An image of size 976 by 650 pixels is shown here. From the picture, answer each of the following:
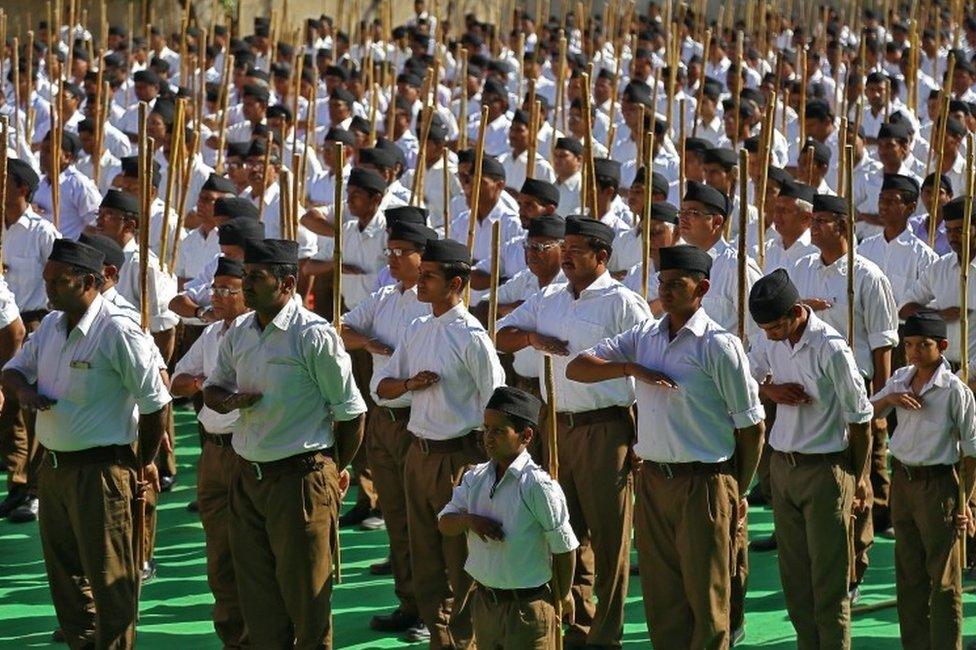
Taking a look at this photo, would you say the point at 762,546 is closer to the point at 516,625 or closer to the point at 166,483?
the point at 516,625

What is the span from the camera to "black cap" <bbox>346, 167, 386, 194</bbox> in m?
10.4

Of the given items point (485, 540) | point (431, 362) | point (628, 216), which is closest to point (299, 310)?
point (431, 362)

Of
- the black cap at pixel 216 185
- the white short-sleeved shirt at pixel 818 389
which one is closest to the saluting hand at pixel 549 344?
the white short-sleeved shirt at pixel 818 389

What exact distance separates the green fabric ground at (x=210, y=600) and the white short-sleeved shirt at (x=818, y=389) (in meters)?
0.98

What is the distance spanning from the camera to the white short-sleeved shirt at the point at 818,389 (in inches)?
279

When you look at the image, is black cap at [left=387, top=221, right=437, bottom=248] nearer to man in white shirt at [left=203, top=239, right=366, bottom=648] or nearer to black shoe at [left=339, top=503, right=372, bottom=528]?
man in white shirt at [left=203, top=239, right=366, bottom=648]

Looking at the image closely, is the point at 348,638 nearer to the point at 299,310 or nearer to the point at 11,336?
the point at 299,310

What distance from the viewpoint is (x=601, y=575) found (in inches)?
301

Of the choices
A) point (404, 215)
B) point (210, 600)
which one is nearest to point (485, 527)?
point (404, 215)

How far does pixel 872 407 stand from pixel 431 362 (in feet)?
5.38

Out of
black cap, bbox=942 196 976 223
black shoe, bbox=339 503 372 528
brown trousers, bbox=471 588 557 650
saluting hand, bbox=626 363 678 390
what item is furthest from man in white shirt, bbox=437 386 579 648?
black shoe, bbox=339 503 372 528

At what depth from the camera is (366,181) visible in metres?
10.4

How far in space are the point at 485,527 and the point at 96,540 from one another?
1.65m

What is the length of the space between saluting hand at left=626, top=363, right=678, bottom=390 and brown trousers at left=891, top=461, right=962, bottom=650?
1.14m
